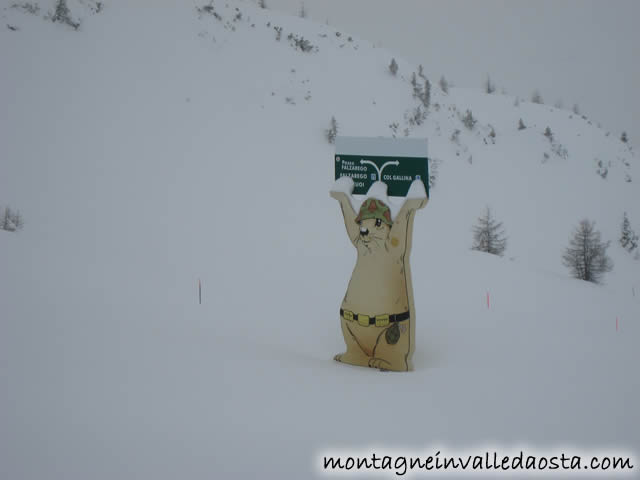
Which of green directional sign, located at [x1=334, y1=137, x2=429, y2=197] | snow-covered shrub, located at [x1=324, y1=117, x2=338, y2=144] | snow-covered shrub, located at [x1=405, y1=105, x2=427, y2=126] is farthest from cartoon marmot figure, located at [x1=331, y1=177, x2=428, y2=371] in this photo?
snow-covered shrub, located at [x1=405, y1=105, x2=427, y2=126]

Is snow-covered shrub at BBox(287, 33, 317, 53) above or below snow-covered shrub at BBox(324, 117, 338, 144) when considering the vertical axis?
above

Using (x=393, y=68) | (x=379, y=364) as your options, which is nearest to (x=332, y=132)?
(x=393, y=68)

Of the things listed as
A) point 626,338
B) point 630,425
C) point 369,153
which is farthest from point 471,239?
point 630,425

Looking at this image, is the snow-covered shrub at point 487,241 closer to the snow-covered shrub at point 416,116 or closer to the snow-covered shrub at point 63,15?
the snow-covered shrub at point 416,116

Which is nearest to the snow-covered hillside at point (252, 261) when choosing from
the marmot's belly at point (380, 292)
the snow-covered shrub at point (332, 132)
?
the snow-covered shrub at point (332, 132)

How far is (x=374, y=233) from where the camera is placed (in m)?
7.03

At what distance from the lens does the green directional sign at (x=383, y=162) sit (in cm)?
757

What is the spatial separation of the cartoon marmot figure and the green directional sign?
0.48m

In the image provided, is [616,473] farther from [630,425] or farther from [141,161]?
[141,161]

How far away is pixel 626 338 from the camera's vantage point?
31.2 ft

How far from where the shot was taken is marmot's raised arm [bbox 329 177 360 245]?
7262mm

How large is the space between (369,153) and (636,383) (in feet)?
16.7

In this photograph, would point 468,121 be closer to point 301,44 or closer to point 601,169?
point 601,169

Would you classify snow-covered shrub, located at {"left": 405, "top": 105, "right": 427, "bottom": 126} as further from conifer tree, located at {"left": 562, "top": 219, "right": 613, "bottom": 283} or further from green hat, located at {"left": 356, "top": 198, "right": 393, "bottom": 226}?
green hat, located at {"left": 356, "top": 198, "right": 393, "bottom": 226}
